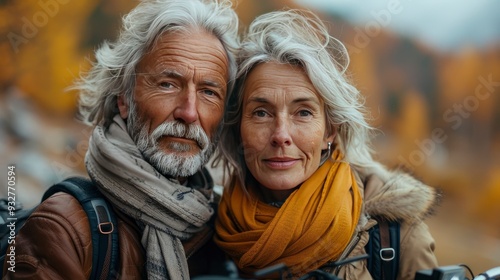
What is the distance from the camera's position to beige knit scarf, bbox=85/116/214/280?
221cm

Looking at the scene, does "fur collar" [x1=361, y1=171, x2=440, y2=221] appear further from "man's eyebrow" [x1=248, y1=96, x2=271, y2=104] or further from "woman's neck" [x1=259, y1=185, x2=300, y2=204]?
"man's eyebrow" [x1=248, y1=96, x2=271, y2=104]

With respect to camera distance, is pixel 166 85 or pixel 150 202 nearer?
pixel 150 202

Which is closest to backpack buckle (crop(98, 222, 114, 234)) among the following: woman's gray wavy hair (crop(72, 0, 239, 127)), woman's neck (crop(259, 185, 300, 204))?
woman's gray wavy hair (crop(72, 0, 239, 127))

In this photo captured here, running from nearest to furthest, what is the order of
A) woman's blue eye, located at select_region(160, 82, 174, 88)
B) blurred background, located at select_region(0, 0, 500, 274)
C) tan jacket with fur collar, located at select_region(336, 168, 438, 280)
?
tan jacket with fur collar, located at select_region(336, 168, 438, 280), woman's blue eye, located at select_region(160, 82, 174, 88), blurred background, located at select_region(0, 0, 500, 274)

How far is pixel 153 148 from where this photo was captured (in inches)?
94.8

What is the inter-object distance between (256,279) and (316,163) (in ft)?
1.93

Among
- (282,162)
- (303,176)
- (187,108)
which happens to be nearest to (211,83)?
(187,108)

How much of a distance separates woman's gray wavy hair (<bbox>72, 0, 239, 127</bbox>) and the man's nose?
25 cm

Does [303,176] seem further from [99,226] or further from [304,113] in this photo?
[99,226]

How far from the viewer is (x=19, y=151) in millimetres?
4332

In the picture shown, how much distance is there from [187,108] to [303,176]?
61 cm

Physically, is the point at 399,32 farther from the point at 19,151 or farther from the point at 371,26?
the point at 19,151

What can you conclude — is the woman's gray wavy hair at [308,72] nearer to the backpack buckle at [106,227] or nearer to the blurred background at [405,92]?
the backpack buckle at [106,227]

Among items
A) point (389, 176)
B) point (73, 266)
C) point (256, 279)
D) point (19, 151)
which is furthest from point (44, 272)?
point (19, 151)
